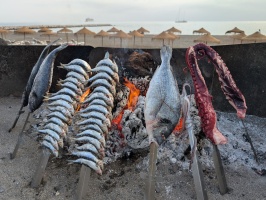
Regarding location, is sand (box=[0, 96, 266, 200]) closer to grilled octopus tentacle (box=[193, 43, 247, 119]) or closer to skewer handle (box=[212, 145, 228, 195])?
skewer handle (box=[212, 145, 228, 195])

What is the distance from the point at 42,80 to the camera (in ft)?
16.0

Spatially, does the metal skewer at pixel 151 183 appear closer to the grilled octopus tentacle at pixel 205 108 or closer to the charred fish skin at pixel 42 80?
the grilled octopus tentacle at pixel 205 108

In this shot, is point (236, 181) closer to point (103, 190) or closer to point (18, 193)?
point (103, 190)

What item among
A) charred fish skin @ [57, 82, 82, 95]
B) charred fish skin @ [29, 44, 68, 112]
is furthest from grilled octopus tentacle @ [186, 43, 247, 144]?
charred fish skin @ [29, 44, 68, 112]

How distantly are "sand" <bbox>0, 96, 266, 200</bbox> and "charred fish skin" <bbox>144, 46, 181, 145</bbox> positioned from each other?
76 centimetres

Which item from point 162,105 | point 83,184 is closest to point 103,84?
point 162,105

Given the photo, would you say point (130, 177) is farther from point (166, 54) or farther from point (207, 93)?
point (166, 54)

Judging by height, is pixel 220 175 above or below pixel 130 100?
below

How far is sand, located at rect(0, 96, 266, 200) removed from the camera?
395cm

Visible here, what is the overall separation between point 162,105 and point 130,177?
1.27m

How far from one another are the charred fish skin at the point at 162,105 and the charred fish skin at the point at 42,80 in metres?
1.93

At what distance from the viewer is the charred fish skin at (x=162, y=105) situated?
12.9ft

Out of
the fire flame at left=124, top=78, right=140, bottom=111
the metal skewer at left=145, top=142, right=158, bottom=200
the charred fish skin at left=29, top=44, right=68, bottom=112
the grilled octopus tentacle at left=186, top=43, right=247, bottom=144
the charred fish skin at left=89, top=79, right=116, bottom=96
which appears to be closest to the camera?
the metal skewer at left=145, top=142, right=158, bottom=200

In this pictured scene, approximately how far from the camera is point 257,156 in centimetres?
490
